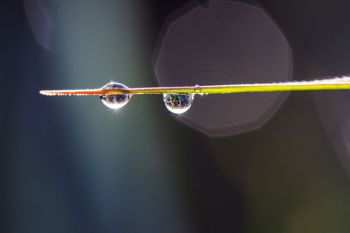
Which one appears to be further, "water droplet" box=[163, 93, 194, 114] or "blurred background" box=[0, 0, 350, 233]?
"blurred background" box=[0, 0, 350, 233]

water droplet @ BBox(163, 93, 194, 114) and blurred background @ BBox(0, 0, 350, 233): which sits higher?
blurred background @ BBox(0, 0, 350, 233)

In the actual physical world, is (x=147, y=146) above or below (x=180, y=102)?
above

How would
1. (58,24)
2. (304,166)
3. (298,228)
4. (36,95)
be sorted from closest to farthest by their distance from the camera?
(298,228), (304,166), (36,95), (58,24)

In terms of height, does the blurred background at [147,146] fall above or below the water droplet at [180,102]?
above

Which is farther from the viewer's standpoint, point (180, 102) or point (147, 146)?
point (147, 146)

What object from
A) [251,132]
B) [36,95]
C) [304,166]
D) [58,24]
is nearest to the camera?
[304,166]

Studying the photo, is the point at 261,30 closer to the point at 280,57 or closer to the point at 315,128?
the point at 280,57

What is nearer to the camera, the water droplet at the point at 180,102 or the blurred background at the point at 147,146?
the water droplet at the point at 180,102

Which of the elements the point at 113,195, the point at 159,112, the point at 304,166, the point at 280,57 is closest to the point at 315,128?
the point at 304,166
